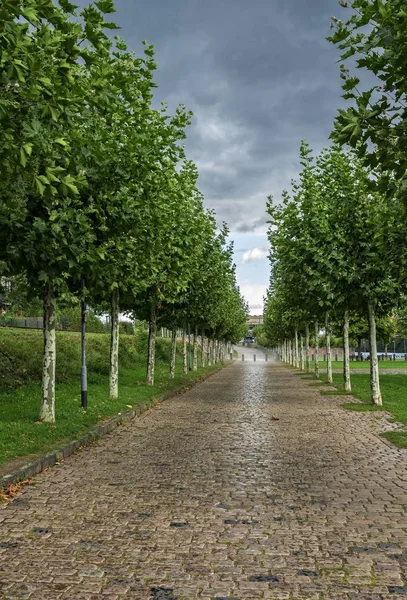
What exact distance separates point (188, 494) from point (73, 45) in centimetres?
502

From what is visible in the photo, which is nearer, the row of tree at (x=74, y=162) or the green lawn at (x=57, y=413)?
the row of tree at (x=74, y=162)

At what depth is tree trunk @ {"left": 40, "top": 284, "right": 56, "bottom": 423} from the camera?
13.0 m

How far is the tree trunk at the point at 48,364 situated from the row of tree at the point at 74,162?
20mm

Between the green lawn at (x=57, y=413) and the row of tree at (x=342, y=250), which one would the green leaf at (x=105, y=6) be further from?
the row of tree at (x=342, y=250)

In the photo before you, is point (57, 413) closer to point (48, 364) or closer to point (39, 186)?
point (48, 364)

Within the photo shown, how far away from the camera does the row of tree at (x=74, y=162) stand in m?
5.86

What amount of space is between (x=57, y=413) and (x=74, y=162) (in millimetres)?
5491

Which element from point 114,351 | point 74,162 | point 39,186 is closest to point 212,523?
point 39,186

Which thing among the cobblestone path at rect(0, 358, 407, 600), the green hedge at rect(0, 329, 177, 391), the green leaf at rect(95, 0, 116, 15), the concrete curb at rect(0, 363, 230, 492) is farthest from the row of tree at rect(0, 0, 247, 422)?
the green hedge at rect(0, 329, 177, 391)

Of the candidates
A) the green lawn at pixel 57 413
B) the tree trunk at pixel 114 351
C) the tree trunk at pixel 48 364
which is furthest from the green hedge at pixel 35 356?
the tree trunk at pixel 48 364

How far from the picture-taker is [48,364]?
13062 mm

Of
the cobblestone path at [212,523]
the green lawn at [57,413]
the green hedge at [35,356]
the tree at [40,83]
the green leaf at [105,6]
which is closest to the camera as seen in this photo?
the cobblestone path at [212,523]

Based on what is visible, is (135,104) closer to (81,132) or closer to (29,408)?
(81,132)

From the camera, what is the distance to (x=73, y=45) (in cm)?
620
